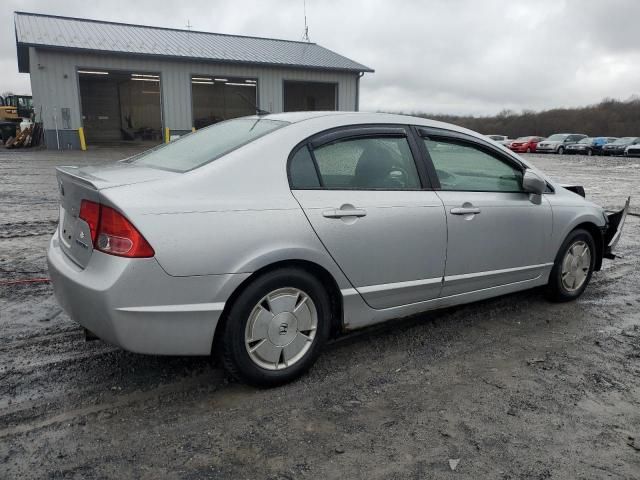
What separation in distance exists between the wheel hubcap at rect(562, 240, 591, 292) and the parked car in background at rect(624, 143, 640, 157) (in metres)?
36.0

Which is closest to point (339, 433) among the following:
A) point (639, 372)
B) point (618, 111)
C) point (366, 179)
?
point (366, 179)

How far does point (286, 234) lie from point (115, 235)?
0.87 m

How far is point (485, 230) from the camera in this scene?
12.6 feet

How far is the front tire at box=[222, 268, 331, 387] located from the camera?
2.84m

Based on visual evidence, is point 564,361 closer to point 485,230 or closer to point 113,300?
point 485,230

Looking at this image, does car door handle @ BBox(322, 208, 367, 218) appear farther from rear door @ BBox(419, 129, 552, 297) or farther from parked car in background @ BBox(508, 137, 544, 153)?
parked car in background @ BBox(508, 137, 544, 153)

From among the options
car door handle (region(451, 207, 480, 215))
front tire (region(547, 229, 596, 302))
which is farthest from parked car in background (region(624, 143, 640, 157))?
car door handle (region(451, 207, 480, 215))

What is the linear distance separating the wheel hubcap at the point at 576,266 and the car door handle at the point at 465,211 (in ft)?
4.34

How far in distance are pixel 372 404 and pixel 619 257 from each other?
483 cm

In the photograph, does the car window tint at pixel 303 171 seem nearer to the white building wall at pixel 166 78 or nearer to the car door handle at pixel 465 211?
the car door handle at pixel 465 211

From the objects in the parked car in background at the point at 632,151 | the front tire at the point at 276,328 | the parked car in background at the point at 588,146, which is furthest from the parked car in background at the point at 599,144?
the front tire at the point at 276,328

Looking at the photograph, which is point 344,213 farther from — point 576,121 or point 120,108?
point 576,121

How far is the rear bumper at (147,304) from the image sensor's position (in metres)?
2.58

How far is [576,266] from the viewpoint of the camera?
15.4ft
